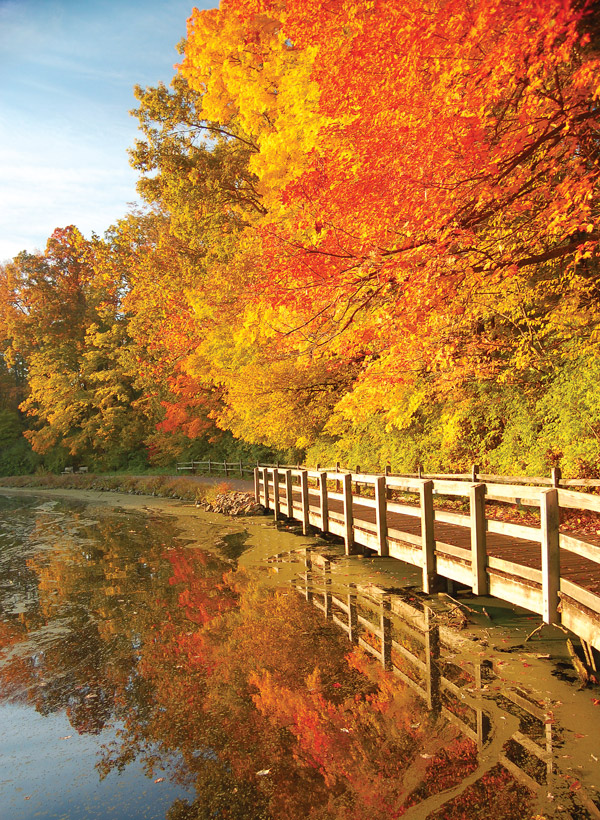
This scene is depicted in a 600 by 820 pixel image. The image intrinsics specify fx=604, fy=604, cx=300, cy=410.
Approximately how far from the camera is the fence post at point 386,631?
6.39 meters

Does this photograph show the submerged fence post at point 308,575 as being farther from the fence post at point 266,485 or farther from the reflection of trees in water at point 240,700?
the fence post at point 266,485

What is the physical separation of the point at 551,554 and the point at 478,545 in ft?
3.93

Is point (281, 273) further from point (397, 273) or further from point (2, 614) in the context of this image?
point (2, 614)

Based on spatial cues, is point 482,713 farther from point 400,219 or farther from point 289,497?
point 289,497

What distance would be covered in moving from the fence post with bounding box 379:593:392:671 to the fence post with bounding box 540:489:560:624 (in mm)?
1891

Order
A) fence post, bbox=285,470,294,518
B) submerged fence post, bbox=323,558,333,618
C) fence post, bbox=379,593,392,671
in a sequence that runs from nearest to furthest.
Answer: fence post, bbox=379,593,392,671
submerged fence post, bbox=323,558,333,618
fence post, bbox=285,470,294,518

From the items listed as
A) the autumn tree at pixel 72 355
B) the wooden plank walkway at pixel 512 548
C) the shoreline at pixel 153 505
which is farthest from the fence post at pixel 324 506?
the autumn tree at pixel 72 355

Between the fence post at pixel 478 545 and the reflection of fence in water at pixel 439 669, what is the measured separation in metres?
0.77

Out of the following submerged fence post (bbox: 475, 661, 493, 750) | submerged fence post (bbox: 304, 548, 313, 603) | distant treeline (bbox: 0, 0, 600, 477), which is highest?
distant treeline (bbox: 0, 0, 600, 477)

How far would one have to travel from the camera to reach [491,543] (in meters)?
7.24

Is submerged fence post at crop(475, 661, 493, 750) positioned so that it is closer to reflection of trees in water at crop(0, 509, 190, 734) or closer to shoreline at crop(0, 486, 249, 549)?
reflection of trees in water at crop(0, 509, 190, 734)

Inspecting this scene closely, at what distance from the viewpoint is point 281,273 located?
9.18 metres

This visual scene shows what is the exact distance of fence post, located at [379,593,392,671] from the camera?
6391mm

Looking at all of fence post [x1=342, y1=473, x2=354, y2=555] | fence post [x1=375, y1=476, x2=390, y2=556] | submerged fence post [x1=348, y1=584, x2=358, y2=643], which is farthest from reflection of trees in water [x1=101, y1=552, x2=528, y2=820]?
fence post [x1=342, y1=473, x2=354, y2=555]
